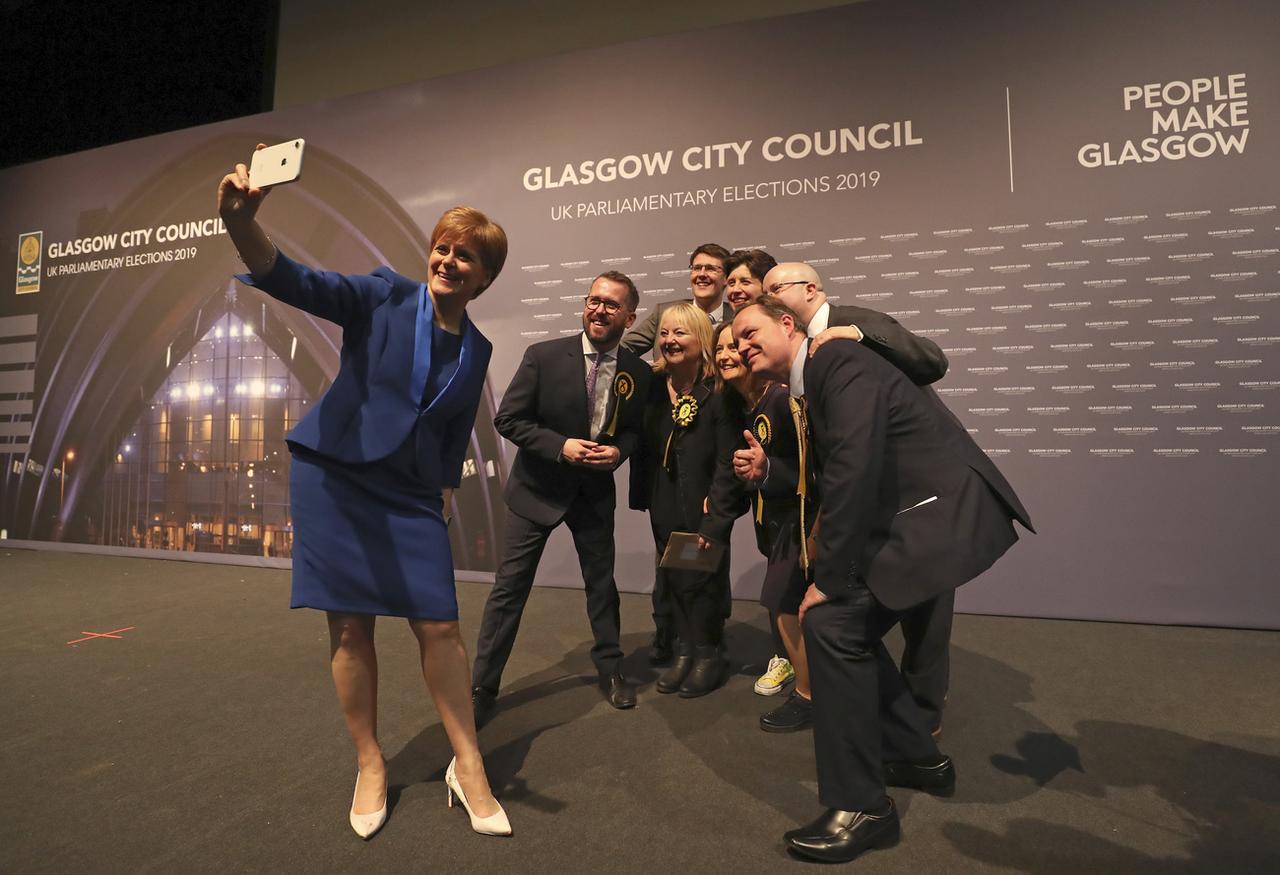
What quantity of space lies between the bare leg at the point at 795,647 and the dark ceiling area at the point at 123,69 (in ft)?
20.1

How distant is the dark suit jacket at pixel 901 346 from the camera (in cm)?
198

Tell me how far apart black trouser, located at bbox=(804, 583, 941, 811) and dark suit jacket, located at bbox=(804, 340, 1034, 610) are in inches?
3.0

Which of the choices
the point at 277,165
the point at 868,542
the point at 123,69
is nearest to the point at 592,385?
the point at 868,542

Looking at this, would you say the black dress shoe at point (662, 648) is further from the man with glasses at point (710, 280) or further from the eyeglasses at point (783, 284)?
the eyeglasses at point (783, 284)

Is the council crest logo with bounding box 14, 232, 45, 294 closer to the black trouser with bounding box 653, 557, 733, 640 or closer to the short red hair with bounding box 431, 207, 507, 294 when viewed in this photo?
the black trouser with bounding box 653, 557, 733, 640

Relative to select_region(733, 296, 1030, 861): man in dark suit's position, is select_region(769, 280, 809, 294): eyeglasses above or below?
above

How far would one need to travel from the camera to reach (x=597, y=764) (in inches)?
76.0

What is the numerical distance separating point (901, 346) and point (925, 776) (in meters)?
1.12

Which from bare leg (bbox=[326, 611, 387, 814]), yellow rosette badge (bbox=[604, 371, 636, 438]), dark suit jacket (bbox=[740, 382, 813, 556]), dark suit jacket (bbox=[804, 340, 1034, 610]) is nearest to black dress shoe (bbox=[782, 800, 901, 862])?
dark suit jacket (bbox=[804, 340, 1034, 610])

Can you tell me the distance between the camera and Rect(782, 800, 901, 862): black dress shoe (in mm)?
1449

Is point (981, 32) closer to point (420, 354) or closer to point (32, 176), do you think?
point (420, 354)

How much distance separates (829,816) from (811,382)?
0.92 metres

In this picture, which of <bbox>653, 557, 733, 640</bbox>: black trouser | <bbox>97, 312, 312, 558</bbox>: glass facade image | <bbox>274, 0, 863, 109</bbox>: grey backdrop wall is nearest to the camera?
<bbox>653, 557, 733, 640</bbox>: black trouser

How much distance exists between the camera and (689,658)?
260cm
